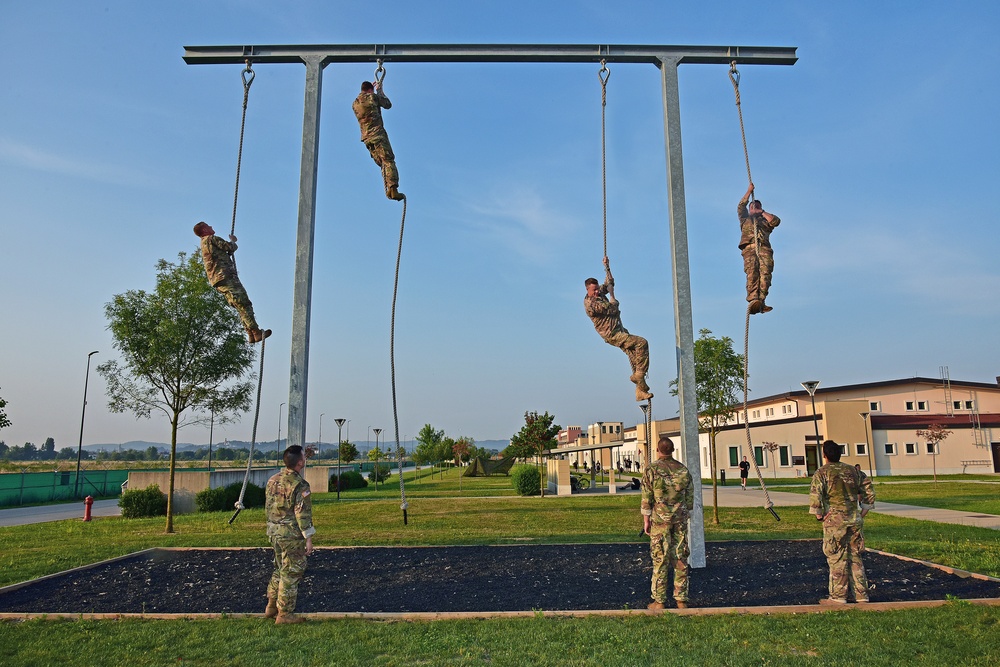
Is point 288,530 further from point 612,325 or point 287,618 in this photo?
point 612,325

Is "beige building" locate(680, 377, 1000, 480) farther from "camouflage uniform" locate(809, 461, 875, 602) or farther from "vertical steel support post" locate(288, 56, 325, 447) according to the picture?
"vertical steel support post" locate(288, 56, 325, 447)

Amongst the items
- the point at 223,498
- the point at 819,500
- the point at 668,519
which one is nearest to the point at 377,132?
the point at 668,519

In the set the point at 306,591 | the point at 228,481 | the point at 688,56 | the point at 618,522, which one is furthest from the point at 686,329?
the point at 228,481

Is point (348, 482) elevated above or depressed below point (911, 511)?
below

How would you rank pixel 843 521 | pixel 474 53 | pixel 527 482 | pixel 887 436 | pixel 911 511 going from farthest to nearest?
pixel 887 436, pixel 527 482, pixel 911 511, pixel 474 53, pixel 843 521

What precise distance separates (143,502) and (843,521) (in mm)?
22177

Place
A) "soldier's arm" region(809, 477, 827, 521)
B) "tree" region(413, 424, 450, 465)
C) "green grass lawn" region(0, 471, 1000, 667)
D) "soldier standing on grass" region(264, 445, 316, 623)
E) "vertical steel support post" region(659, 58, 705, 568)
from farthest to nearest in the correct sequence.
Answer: "tree" region(413, 424, 450, 465) < "vertical steel support post" region(659, 58, 705, 568) < "soldier's arm" region(809, 477, 827, 521) < "soldier standing on grass" region(264, 445, 316, 623) < "green grass lawn" region(0, 471, 1000, 667)

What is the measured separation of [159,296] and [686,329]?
1388 cm

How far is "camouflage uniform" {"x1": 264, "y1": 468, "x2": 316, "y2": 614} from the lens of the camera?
6230 millimetres

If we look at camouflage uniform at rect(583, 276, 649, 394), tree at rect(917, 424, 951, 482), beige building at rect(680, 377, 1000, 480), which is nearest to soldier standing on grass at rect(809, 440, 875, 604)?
camouflage uniform at rect(583, 276, 649, 394)

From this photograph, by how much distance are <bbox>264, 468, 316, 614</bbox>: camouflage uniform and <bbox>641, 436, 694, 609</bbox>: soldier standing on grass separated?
349cm

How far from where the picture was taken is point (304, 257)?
8.23m

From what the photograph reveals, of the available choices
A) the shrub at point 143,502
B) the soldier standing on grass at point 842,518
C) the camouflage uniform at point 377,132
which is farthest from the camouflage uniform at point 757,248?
the shrub at point 143,502

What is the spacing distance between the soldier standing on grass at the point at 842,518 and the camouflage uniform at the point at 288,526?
5.23 meters
